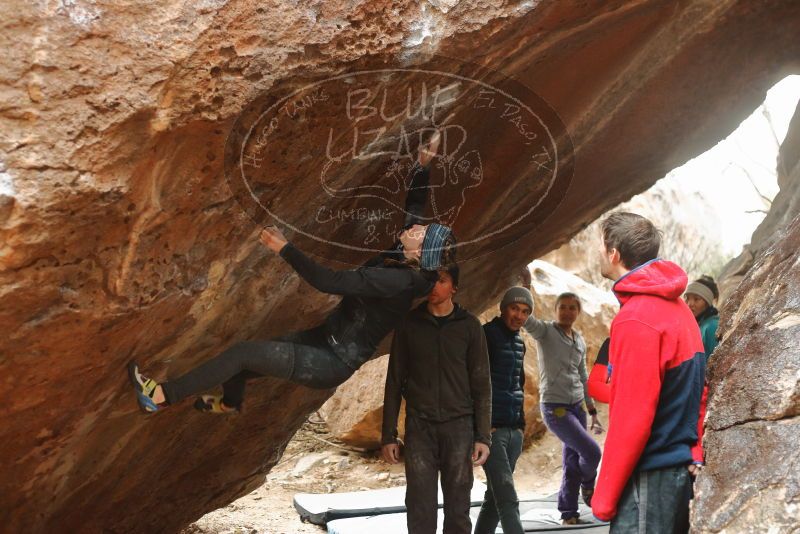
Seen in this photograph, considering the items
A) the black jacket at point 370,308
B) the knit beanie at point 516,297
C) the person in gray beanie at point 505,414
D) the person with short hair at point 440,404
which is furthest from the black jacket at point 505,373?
the black jacket at point 370,308

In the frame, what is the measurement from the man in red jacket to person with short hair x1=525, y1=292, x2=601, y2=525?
2.73 m

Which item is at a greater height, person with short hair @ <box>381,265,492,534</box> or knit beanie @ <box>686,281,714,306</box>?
knit beanie @ <box>686,281,714,306</box>

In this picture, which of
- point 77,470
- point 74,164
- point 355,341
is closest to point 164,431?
point 77,470

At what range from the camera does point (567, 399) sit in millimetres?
5781

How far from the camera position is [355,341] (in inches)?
161

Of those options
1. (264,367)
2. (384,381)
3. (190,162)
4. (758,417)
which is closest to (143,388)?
(264,367)

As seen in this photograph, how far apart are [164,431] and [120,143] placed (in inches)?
84.5

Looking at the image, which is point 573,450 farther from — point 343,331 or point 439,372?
point 343,331

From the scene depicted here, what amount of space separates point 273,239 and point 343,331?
0.66 m

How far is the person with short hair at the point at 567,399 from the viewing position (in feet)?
18.8

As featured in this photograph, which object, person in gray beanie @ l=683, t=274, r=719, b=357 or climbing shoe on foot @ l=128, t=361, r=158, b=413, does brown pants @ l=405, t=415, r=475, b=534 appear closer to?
climbing shoe on foot @ l=128, t=361, r=158, b=413

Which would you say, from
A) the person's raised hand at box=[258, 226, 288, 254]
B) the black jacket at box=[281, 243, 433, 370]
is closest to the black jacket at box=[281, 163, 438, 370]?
the black jacket at box=[281, 243, 433, 370]

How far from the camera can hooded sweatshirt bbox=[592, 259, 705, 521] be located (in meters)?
2.88

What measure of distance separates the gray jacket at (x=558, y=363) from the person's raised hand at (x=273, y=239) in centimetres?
265
